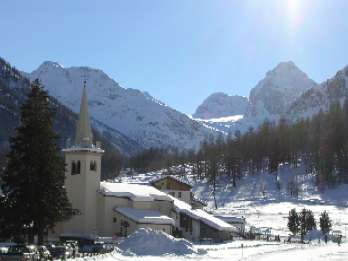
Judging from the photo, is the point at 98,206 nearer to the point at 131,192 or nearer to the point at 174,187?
the point at 131,192

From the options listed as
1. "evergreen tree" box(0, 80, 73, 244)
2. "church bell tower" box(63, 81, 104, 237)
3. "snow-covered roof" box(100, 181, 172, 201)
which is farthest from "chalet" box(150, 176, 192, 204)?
"evergreen tree" box(0, 80, 73, 244)

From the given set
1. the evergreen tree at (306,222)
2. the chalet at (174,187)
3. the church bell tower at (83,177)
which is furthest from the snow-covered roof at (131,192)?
the evergreen tree at (306,222)

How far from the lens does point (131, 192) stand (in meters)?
65.7

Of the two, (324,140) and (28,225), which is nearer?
(28,225)

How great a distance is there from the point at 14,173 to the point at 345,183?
3058 inches

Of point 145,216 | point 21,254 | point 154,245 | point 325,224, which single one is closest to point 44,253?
point 21,254

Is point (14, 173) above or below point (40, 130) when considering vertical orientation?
below

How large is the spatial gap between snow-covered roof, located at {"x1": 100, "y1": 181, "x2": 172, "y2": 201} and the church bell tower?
4.64 ft

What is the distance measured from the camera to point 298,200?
10019 centimetres

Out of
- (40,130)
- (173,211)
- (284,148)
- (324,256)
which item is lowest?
(324,256)

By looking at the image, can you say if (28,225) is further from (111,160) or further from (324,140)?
(111,160)

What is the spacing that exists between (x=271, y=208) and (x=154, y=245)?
49320mm

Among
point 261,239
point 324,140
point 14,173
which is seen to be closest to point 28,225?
point 14,173

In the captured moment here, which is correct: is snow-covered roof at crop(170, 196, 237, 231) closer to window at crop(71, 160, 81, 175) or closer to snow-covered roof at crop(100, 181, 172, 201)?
snow-covered roof at crop(100, 181, 172, 201)
